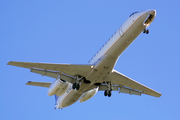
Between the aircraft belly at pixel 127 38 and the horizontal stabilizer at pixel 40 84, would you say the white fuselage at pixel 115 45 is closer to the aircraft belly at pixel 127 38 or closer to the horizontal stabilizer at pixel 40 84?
the aircraft belly at pixel 127 38

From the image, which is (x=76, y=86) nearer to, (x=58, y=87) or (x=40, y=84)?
(x=58, y=87)

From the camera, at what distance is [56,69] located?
27.8 meters

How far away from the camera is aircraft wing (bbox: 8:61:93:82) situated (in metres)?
26.9

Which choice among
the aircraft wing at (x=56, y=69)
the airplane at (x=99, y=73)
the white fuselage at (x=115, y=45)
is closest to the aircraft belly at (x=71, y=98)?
the airplane at (x=99, y=73)

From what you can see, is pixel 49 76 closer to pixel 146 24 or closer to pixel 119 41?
pixel 119 41

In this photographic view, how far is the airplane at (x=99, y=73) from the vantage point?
2522 cm

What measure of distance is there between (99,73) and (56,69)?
13.2 ft

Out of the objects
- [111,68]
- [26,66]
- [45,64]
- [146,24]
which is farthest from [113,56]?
[26,66]

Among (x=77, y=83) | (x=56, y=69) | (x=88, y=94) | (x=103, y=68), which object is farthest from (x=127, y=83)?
(x=56, y=69)

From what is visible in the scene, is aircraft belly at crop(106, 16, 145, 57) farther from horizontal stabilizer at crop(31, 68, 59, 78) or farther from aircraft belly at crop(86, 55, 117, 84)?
horizontal stabilizer at crop(31, 68, 59, 78)

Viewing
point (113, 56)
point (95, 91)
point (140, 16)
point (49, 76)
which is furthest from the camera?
point (95, 91)

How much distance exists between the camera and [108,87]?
30.0m

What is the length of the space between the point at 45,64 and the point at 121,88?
940 cm

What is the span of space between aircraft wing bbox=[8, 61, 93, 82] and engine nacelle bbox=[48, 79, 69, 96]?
3.50 ft
